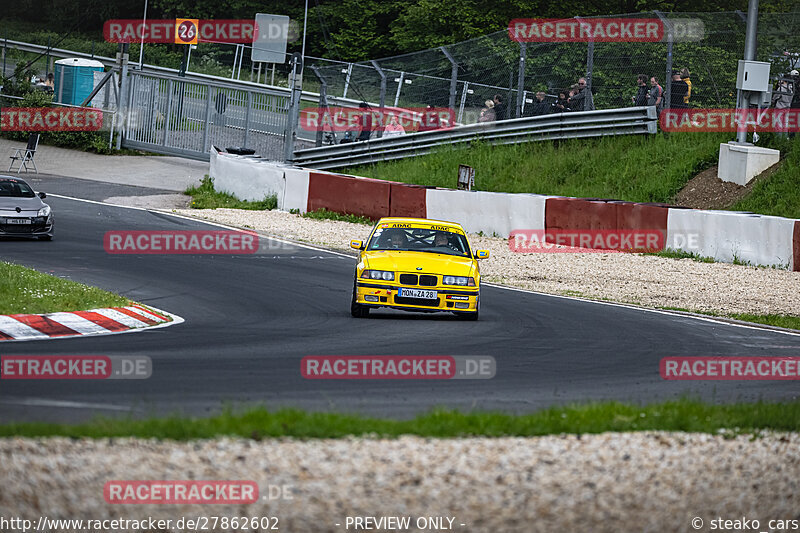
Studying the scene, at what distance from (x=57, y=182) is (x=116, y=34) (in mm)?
41749

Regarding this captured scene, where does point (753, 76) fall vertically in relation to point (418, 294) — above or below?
above

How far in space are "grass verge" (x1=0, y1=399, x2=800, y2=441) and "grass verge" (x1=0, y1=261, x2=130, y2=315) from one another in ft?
18.9

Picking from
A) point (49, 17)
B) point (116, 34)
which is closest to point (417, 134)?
point (116, 34)

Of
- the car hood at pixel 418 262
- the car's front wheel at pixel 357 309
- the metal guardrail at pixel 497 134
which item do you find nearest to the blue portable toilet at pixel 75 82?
the metal guardrail at pixel 497 134

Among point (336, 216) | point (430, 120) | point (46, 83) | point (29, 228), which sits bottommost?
point (29, 228)

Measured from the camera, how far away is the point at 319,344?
464 inches

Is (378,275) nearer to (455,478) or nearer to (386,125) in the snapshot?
(455,478)

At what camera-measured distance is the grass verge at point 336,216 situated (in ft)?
82.9

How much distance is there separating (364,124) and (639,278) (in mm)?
13864

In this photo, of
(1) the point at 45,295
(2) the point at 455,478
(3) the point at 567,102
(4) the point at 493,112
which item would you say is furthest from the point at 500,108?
(2) the point at 455,478

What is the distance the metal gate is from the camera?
115ft

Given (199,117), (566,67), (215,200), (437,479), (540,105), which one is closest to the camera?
(437,479)

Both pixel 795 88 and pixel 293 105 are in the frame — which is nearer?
pixel 795 88

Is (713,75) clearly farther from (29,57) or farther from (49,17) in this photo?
(49,17)
